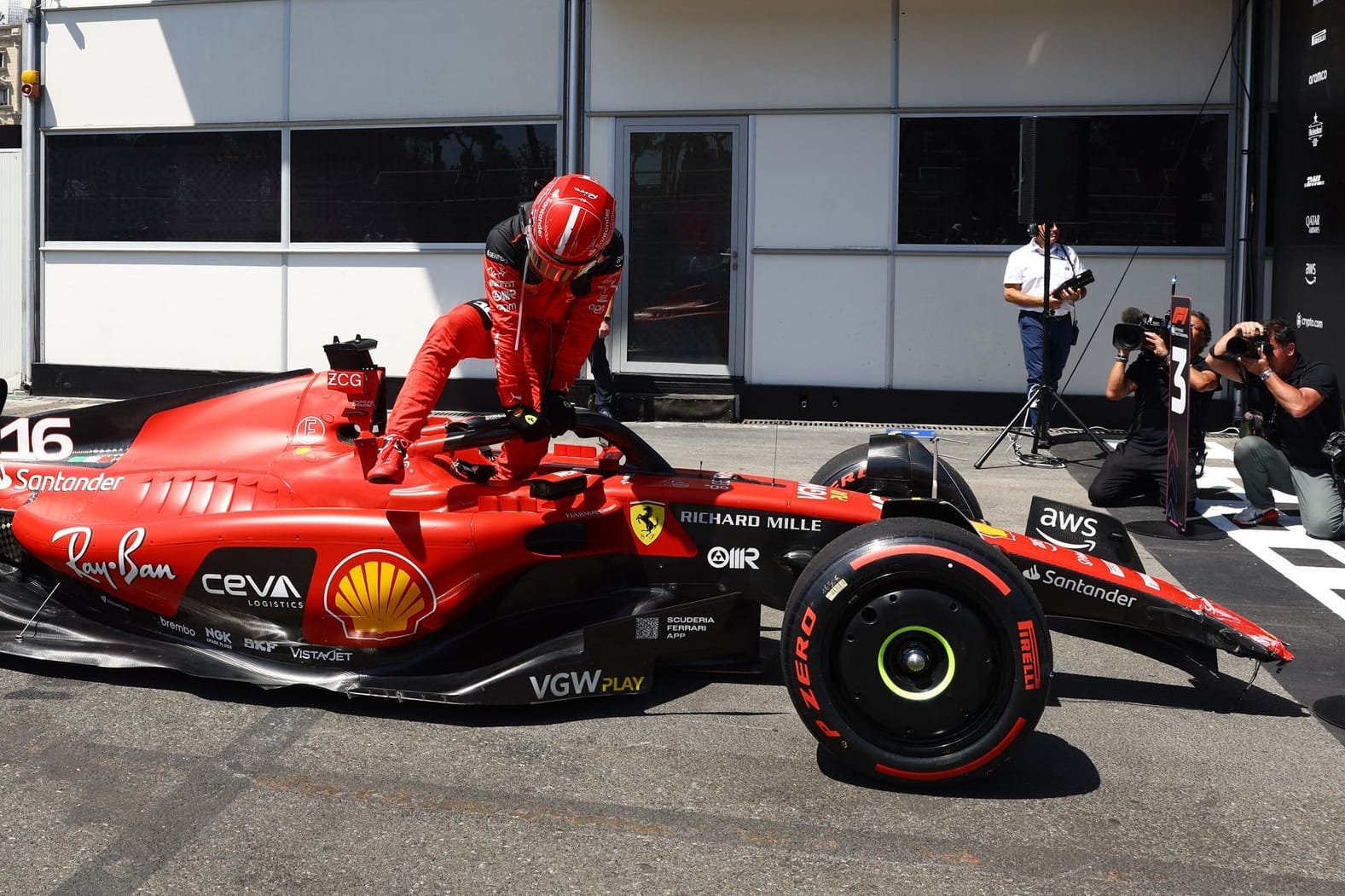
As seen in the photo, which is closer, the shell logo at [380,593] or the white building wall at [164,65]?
the shell logo at [380,593]

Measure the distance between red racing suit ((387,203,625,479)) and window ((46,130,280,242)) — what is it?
28.4ft

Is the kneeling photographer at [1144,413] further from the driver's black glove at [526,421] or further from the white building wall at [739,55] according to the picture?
the driver's black glove at [526,421]

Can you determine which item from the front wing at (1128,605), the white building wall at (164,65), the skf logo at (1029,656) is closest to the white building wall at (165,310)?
the white building wall at (164,65)

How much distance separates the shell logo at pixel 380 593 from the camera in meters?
4.41

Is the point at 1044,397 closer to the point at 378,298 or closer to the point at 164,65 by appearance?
the point at 378,298

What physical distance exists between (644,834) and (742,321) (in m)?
9.20

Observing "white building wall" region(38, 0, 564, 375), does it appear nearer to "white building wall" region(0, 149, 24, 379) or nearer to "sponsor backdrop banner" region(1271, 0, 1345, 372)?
"white building wall" region(0, 149, 24, 379)


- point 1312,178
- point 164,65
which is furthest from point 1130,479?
point 164,65

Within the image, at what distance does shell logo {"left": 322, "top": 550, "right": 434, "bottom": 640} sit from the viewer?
174 inches

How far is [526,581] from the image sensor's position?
450 cm

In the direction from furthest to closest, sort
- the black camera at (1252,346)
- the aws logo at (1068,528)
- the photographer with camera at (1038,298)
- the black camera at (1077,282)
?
the photographer with camera at (1038,298), the black camera at (1077,282), the black camera at (1252,346), the aws logo at (1068,528)

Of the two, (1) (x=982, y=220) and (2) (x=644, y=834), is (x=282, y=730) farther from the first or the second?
(1) (x=982, y=220)

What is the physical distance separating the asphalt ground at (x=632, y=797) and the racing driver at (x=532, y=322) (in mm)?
1085

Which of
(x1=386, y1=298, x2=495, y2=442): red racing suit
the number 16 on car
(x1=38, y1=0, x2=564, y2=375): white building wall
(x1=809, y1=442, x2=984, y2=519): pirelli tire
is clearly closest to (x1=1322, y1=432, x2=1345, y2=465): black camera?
(x1=809, y1=442, x2=984, y2=519): pirelli tire
